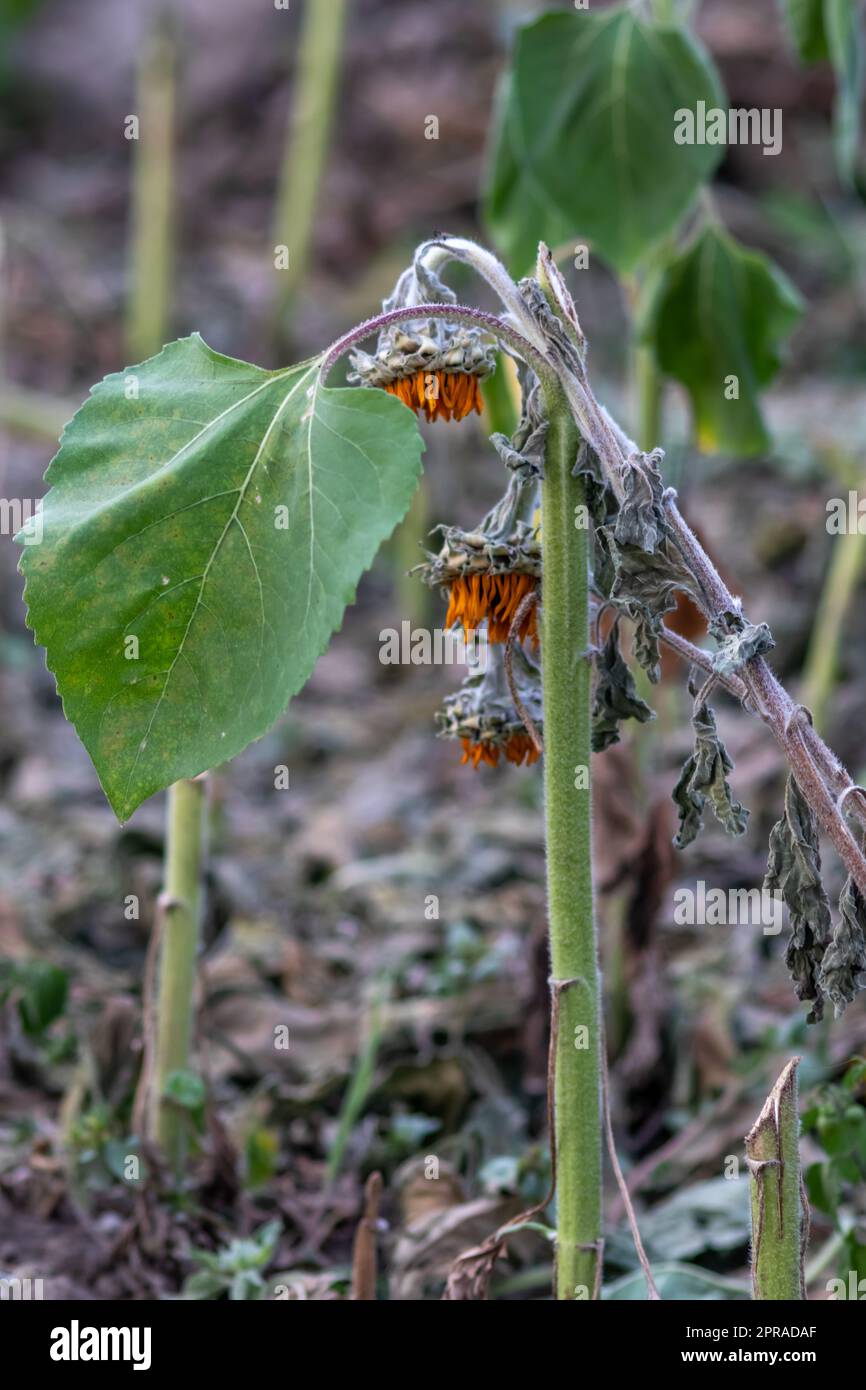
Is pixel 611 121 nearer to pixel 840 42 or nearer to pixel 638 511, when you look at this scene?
pixel 840 42

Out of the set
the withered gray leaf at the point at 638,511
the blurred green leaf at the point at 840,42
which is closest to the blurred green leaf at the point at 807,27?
the blurred green leaf at the point at 840,42

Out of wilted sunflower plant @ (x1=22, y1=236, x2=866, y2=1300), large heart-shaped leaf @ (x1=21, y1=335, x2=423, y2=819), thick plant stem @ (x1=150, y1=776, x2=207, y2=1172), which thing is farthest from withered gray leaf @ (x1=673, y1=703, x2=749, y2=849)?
thick plant stem @ (x1=150, y1=776, x2=207, y2=1172)

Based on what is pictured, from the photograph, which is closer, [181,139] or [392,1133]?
[392,1133]

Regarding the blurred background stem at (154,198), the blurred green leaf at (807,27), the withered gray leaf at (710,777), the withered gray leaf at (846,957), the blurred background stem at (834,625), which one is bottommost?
the withered gray leaf at (846,957)

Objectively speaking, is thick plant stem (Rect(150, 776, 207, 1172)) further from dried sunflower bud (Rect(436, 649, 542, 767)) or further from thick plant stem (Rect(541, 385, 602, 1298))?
thick plant stem (Rect(541, 385, 602, 1298))

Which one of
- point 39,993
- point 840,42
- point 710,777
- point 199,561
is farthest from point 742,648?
point 840,42

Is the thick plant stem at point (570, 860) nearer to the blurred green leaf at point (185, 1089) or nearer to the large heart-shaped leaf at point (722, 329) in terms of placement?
the blurred green leaf at point (185, 1089)

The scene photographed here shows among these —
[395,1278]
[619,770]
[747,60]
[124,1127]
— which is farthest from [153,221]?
[395,1278]
